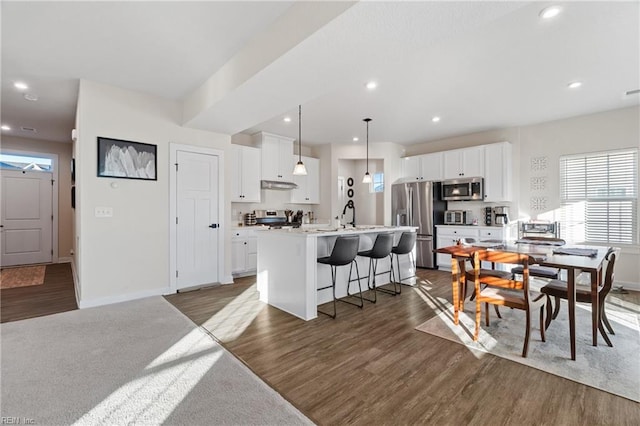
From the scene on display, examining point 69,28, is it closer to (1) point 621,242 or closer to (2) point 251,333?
(2) point 251,333

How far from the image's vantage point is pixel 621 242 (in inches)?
178

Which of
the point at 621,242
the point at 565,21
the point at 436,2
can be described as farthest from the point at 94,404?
the point at 621,242

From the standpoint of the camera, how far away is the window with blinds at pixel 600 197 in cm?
445

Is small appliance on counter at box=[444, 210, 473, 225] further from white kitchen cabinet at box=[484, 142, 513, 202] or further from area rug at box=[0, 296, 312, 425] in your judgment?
area rug at box=[0, 296, 312, 425]

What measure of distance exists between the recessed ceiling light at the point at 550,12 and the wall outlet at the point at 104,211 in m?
4.99

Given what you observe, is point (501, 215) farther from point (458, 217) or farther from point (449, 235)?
point (449, 235)

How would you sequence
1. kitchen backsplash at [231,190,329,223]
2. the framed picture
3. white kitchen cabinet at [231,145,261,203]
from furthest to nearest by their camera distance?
kitchen backsplash at [231,190,329,223], white kitchen cabinet at [231,145,261,203], the framed picture

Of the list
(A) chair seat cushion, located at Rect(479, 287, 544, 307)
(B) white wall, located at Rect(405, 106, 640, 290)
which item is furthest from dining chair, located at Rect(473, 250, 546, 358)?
(B) white wall, located at Rect(405, 106, 640, 290)

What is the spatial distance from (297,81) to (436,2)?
144 cm

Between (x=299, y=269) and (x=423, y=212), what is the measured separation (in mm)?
3708

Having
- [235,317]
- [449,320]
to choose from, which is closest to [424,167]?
[449,320]

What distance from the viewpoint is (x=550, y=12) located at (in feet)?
7.63

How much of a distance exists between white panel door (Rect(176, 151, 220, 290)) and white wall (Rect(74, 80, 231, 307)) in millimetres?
190

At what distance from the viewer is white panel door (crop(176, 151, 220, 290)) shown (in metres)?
4.38
